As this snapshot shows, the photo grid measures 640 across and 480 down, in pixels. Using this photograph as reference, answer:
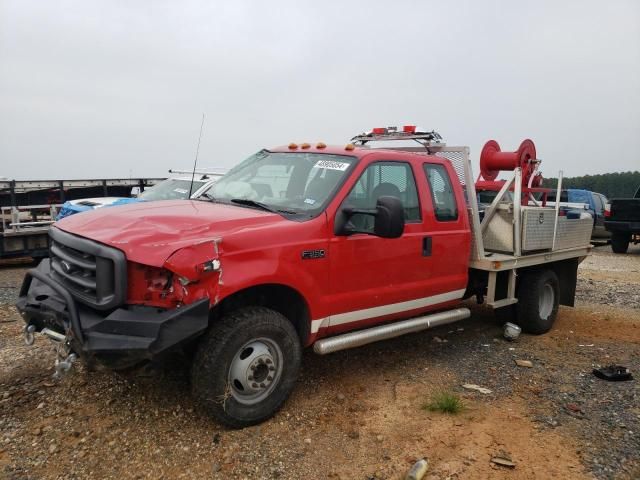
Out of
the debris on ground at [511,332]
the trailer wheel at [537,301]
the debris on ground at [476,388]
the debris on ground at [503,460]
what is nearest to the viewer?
the debris on ground at [503,460]

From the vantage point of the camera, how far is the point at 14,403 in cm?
391

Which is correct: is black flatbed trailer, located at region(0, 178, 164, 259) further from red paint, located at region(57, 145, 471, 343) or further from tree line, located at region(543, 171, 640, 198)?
tree line, located at region(543, 171, 640, 198)

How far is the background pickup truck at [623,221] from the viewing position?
13.7 meters

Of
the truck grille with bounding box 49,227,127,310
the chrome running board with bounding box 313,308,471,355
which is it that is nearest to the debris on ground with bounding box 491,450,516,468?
the chrome running board with bounding box 313,308,471,355

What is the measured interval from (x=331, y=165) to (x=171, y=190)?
17.8 feet

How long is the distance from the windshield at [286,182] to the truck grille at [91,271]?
127 cm

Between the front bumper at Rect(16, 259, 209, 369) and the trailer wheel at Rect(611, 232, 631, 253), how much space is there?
14.3m

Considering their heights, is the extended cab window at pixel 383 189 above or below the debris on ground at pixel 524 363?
above

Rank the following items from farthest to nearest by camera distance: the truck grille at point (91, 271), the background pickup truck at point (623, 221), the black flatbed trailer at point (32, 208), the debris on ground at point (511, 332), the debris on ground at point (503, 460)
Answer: the background pickup truck at point (623, 221)
the black flatbed trailer at point (32, 208)
the debris on ground at point (511, 332)
the debris on ground at point (503, 460)
the truck grille at point (91, 271)

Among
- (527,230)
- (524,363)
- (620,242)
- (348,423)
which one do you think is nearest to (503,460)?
(348,423)

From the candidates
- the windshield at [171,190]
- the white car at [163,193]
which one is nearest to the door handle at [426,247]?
the white car at [163,193]

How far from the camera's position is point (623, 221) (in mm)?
13984

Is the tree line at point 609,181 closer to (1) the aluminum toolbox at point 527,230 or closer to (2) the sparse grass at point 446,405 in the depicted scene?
(1) the aluminum toolbox at point 527,230

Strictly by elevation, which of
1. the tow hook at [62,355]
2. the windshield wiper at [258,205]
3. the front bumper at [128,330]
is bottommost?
the tow hook at [62,355]
